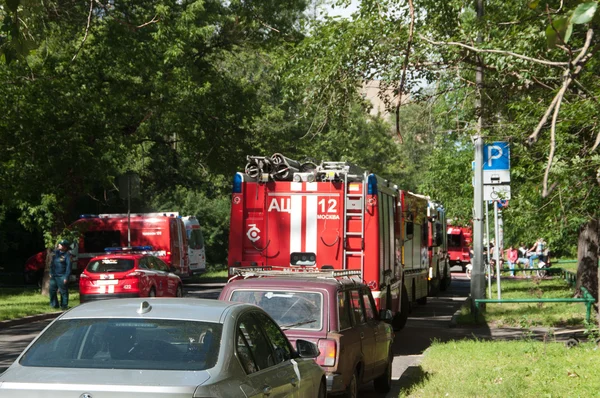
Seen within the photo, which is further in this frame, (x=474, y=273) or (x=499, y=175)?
(x=474, y=273)

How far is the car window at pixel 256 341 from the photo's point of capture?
6836 millimetres

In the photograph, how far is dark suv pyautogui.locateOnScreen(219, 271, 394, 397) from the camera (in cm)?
1009

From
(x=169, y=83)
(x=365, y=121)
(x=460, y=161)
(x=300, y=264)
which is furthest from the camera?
(x=365, y=121)

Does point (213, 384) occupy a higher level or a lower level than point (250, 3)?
lower

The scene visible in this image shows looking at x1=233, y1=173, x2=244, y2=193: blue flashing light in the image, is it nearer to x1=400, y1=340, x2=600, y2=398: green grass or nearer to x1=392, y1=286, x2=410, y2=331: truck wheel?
x1=400, y1=340, x2=600, y2=398: green grass

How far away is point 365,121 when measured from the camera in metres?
73.1

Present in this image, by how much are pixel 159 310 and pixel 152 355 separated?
2.00 ft

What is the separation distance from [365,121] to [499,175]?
5286cm

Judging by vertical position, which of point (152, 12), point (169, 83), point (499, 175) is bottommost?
point (499, 175)

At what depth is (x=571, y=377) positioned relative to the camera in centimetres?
1140

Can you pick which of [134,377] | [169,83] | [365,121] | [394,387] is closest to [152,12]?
[169,83]

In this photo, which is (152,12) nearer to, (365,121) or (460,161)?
(460,161)

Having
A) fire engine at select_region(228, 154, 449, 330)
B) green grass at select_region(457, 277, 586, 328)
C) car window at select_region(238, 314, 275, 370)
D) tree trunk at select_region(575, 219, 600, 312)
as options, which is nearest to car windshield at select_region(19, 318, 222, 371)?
car window at select_region(238, 314, 275, 370)

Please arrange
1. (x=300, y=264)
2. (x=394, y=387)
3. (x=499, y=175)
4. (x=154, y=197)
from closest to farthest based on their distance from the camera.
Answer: (x=394, y=387) < (x=300, y=264) < (x=499, y=175) < (x=154, y=197)
